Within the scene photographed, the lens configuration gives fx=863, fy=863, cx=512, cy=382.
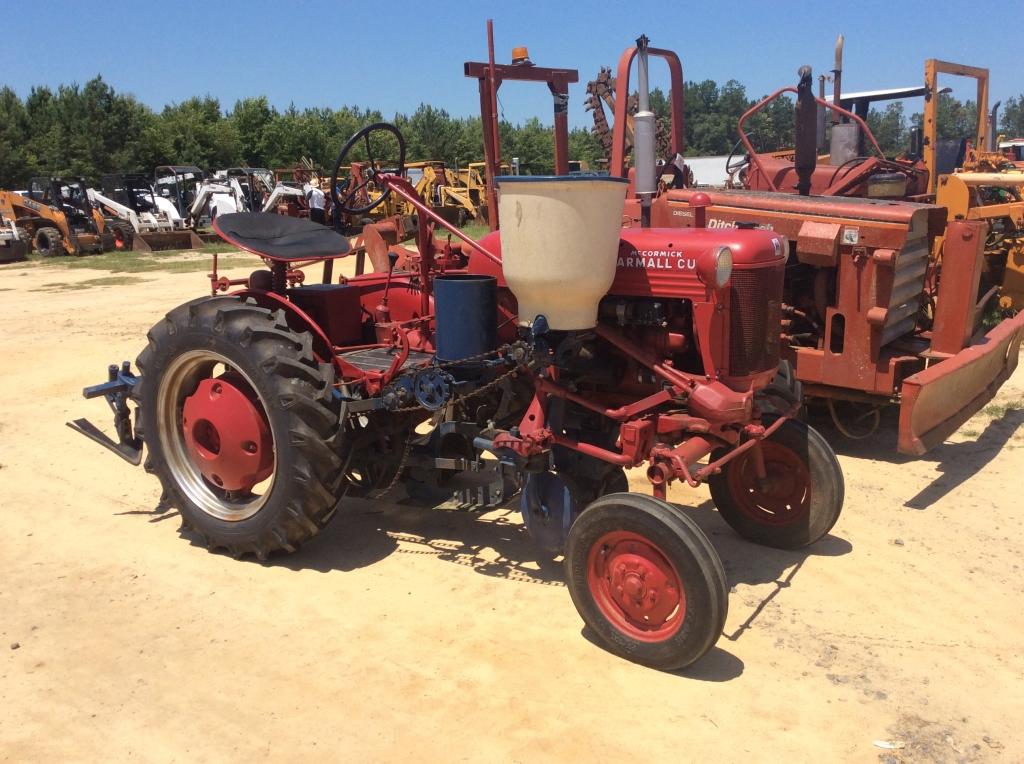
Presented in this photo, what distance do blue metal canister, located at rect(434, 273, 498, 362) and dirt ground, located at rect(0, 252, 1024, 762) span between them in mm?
1054

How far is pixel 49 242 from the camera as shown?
2084 cm

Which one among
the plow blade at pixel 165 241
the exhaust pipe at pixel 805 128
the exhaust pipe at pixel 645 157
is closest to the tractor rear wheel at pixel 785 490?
the exhaust pipe at pixel 645 157

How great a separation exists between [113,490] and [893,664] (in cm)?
426

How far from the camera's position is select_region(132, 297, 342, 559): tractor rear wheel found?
3783 millimetres

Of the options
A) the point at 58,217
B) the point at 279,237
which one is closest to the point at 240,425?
the point at 279,237

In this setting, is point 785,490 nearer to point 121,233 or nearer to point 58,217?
point 58,217

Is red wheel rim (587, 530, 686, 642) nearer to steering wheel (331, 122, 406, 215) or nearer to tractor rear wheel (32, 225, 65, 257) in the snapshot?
steering wheel (331, 122, 406, 215)

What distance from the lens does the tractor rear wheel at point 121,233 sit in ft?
72.0

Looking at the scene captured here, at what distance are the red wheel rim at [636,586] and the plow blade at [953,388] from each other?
1859 mm

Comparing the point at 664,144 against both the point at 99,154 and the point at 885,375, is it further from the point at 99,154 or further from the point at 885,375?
the point at 99,154

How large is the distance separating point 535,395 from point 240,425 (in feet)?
4.76

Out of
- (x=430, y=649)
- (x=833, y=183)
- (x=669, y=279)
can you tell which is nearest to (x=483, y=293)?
(x=669, y=279)

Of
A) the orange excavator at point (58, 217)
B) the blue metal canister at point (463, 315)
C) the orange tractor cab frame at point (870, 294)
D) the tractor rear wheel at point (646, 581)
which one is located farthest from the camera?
the orange excavator at point (58, 217)

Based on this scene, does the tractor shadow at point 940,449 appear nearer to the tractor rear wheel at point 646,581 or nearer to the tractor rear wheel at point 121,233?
the tractor rear wheel at point 646,581
